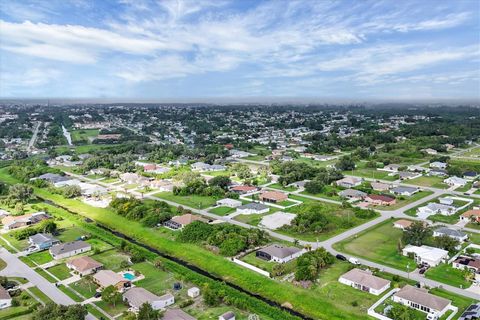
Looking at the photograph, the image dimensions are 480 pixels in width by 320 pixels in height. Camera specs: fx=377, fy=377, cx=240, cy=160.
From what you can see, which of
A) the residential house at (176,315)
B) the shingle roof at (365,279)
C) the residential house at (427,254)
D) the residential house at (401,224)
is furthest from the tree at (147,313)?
the residential house at (401,224)

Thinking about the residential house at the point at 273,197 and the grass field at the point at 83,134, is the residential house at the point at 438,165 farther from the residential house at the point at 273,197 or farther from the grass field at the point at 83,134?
the grass field at the point at 83,134

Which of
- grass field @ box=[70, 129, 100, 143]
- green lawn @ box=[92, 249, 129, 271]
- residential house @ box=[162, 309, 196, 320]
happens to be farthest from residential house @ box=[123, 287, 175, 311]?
grass field @ box=[70, 129, 100, 143]

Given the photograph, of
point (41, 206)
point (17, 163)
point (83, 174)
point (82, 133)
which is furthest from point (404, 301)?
point (82, 133)

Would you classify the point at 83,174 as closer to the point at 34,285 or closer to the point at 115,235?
the point at 115,235

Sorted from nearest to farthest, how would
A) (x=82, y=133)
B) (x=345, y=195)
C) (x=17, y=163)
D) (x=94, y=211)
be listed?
1. (x=94, y=211)
2. (x=345, y=195)
3. (x=17, y=163)
4. (x=82, y=133)

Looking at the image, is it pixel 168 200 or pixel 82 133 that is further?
pixel 82 133
